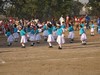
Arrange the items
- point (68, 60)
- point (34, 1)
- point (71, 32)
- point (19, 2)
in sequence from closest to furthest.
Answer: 1. point (68, 60)
2. point (71, 32)
3. point (19, 2)
4. point (34, 1)

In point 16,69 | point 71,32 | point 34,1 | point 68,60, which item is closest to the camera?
point 16,69

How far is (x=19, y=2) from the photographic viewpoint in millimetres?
38344

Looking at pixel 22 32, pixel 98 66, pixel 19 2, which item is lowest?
pixel 98 66

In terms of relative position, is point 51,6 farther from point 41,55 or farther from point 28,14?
point 41,55

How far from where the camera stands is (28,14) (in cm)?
5981

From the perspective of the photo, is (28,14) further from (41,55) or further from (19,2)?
(41,55)

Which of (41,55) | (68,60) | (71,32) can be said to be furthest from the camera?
(71,32)

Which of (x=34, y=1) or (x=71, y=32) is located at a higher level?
(x=34, y=1)

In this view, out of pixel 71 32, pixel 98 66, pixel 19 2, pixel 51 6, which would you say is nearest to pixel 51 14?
pixel 51 6

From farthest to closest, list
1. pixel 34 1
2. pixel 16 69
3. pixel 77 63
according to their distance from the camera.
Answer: pixel 34 1 → pixel 77 63 → pixel 16 69

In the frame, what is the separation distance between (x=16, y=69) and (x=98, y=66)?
3468mm

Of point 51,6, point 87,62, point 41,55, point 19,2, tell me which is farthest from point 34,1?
point 87,62

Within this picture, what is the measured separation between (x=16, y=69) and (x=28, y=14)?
45.8m

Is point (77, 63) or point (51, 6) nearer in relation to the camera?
point (77, 63)
